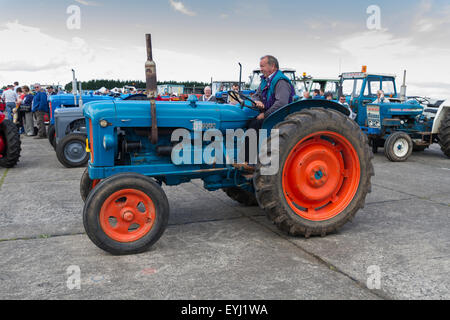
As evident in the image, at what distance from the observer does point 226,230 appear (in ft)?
13.7

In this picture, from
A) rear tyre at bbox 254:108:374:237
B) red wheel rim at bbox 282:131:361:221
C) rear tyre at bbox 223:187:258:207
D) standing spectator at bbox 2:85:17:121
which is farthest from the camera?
standing spectator at bbox 2:85:17:121

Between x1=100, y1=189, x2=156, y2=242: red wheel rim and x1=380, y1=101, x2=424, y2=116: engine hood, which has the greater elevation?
x1=380, y1=101, x2=424, y2=116: engine hood

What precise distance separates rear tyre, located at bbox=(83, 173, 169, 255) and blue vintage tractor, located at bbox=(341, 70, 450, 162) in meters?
7.06

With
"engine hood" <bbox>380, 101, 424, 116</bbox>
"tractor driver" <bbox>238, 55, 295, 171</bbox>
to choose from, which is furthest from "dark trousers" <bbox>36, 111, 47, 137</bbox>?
"tractor driver" <bbox>238, 55, 295, 171</bbox>

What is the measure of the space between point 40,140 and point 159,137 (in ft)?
33.3

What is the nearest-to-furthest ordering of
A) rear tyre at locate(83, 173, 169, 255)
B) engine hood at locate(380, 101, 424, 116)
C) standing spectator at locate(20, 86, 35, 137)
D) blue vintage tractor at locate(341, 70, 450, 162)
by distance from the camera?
rear tyre at locate(83, 173, 169, 255) < blue vintage tractor at locate(341, 70, 450, 162) < engine hood at locate(380, 101, 424, 116) < standing spectator at locate(20, 86, 35, 137)

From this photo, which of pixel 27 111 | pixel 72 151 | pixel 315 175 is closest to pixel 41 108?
pixel 27 111

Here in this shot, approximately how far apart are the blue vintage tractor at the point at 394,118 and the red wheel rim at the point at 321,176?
17.9 ft

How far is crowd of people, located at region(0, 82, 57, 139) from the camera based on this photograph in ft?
41.6

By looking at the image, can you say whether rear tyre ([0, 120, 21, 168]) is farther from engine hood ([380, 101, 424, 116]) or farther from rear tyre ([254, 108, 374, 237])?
engine hood ([380, 101, 424, 116])

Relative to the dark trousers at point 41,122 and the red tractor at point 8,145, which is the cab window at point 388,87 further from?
the dark trousers at point 41,122

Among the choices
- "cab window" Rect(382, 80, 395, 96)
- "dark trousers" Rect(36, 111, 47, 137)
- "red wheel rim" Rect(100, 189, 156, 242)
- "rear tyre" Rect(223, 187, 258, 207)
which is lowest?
"rear tyre" Rect(223, 187, 258, 207)
